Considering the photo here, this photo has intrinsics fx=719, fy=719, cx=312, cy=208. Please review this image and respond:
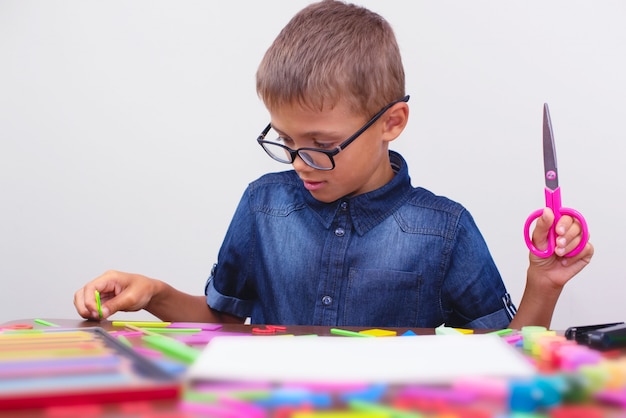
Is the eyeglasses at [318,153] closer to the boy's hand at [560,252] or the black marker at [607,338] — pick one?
the boy's hand at [560,252]

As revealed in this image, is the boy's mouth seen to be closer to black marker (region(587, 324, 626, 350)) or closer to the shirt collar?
the shirt collar

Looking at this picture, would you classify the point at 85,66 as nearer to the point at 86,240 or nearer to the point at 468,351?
the point at 86,240

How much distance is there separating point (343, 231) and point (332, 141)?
5.6 inches

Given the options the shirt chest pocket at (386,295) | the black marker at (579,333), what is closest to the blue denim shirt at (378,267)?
the shirt chest pocket at (386,295)

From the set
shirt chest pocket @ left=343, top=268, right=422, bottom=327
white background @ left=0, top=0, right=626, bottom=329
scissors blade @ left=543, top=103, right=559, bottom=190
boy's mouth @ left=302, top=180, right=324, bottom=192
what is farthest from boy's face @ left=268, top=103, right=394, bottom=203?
white background @ left=0, top=0, right=626, bottom=329

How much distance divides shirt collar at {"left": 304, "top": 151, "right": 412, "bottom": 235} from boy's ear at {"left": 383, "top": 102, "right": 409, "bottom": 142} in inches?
2.5

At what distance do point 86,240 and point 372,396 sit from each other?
1199 mm

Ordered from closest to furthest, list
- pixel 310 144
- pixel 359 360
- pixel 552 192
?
pixel 359 360
pixel 552 192
pixel 310 144

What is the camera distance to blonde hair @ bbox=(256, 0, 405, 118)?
89 cm

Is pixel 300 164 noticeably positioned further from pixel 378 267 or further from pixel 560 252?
pixel 560 252

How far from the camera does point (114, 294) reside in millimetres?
844

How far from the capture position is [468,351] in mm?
521

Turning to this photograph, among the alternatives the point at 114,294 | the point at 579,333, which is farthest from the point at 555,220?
the point at 114,294

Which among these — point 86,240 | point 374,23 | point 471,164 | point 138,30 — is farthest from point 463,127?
point 86,240
